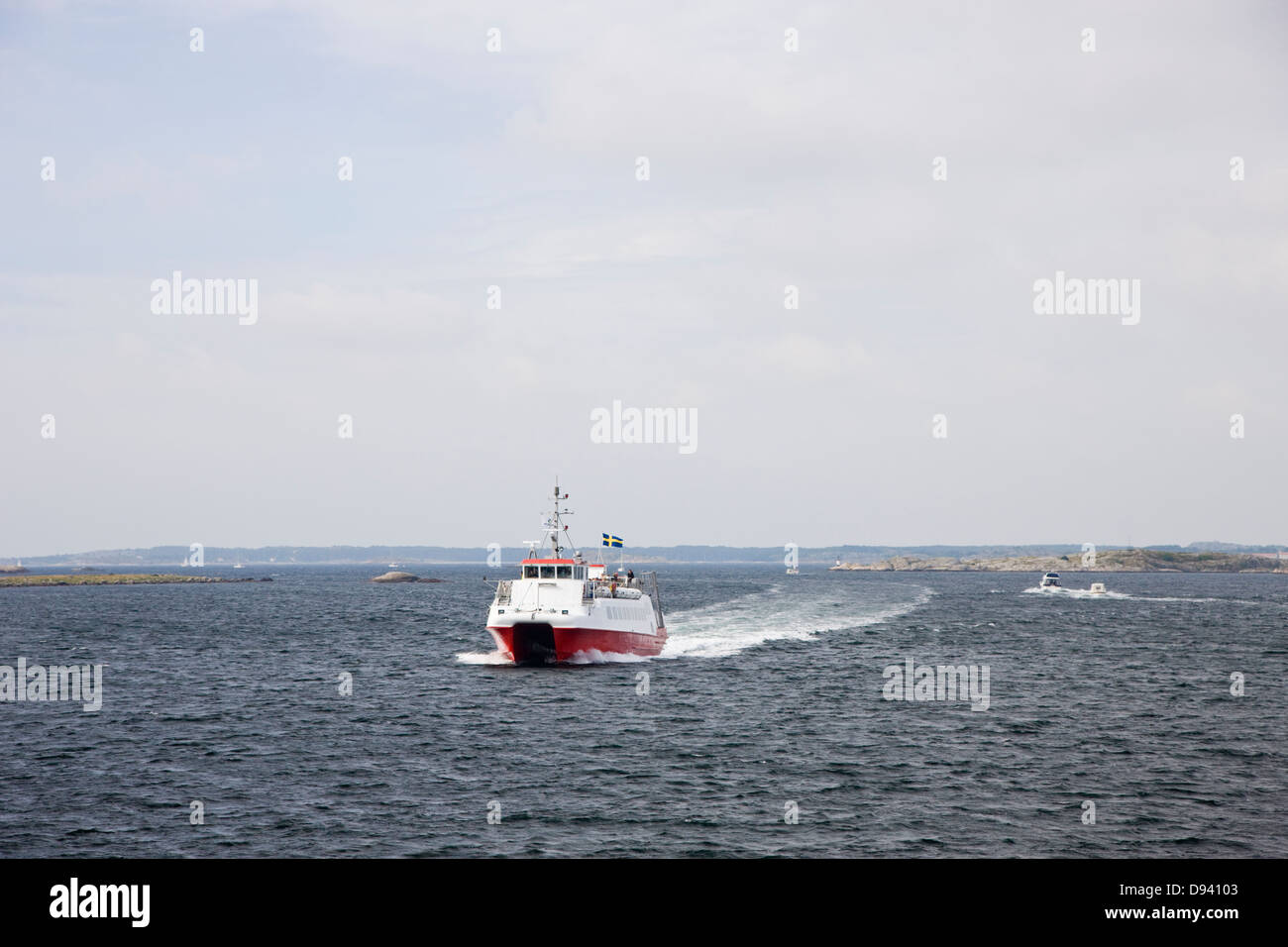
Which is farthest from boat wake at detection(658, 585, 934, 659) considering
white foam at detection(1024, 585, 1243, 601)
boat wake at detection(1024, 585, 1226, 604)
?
white foam at detection(1024, 585, 1243, 601)

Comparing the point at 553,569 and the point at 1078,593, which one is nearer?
the point at 553,569

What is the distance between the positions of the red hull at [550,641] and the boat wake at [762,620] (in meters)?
11.4

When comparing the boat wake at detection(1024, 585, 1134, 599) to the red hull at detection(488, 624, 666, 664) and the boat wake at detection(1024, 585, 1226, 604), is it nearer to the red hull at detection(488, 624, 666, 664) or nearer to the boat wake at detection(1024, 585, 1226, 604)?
the boat wake at detection(1024, 585, 1226, 604)

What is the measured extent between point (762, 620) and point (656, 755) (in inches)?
2922

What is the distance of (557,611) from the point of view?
60812 mm

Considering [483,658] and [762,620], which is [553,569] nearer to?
[483,658]

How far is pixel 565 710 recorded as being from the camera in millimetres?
49875

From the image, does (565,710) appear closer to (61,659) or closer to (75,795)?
(75,795)

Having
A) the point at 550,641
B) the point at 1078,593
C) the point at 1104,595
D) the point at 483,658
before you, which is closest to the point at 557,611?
the point at 550,641

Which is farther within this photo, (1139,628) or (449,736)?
(1139,628)

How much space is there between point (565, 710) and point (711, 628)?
54.8m
